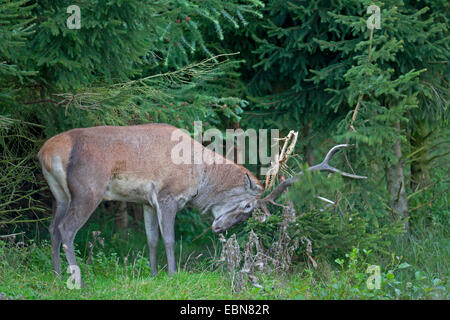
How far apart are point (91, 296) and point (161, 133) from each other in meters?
2.36

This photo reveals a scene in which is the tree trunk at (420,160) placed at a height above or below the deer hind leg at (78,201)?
below

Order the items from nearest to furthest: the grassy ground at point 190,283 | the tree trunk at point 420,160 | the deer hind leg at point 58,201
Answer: the grassy ground at point 190,283 → the deer hind leg at point 58,201 → the tree trunk at point 420,160

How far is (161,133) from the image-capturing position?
791 centimetres

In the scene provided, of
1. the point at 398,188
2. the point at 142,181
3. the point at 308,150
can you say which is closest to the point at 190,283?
the point at 142,181

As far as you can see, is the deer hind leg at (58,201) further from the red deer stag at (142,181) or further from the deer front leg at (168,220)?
the deer front leg at (168,220)

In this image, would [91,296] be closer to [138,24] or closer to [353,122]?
[138,24]

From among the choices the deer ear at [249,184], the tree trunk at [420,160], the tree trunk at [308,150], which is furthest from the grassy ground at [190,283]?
the tree trunk at [420,160]

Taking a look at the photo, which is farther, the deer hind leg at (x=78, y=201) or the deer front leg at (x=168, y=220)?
the deer front leg at (x=168, y=220)

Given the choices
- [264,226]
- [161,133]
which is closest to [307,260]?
[264,226]

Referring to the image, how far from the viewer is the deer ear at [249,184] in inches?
327

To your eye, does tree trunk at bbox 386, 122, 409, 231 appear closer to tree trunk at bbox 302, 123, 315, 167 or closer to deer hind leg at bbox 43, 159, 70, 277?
tree trunk at bbox 302, 123, 315, 167

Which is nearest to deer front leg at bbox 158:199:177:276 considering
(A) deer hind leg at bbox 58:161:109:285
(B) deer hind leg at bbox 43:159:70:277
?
(A) deer hind leg at bbox 58:161:109:285

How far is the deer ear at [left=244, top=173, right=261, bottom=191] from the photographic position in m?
8.31

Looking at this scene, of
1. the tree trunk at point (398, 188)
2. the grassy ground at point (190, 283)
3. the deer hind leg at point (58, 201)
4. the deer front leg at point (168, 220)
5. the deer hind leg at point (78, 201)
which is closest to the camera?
the grassy ground at point (190, 283)
